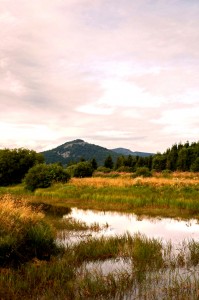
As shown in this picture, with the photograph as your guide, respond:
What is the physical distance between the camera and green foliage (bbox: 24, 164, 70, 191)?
43062 millimetres

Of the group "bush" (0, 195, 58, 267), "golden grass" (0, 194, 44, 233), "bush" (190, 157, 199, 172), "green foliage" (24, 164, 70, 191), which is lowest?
"bush" (0, 195, 58, 267)

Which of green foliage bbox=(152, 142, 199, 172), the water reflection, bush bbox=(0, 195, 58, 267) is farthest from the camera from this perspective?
green foliage bbox=(152, 142, 199, 172)

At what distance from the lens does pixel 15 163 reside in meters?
60.2

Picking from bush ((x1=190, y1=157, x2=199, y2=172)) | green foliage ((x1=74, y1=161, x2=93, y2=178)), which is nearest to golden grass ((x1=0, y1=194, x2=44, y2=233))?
green foliage ((x1=74, y1=161, x2=93, y2=178))

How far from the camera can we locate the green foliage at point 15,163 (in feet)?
197

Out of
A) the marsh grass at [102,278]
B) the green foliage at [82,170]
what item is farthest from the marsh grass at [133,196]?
the green foliage at [82,170]

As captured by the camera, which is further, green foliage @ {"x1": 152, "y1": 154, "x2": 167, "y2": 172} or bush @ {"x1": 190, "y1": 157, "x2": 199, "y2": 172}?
green foliage @ {"x1": 152, "y1": 154, "x2": 167, "y2": 172}

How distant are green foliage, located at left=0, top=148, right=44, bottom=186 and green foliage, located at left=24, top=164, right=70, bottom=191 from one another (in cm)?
1587

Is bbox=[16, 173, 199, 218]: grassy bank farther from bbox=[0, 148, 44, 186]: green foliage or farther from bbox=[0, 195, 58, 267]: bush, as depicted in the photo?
bbox=[0, 148, 44, 186]: green foliage

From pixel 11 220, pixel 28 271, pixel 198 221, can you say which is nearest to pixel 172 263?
pixel 28 271

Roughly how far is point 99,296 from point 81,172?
50513mm

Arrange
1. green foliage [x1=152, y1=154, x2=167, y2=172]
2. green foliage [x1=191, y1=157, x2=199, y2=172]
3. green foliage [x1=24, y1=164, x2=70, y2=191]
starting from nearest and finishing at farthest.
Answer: green foliage [x1=24, y1=164, x2=70, y2=191] → green foliage [x1=191, y1=157, x2=199, y2=172] → green foliage [x1=152, y1=154, x2=167, y2=172]

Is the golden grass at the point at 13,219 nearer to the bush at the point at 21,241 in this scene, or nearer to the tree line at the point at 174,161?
the bush at the point at 21,241

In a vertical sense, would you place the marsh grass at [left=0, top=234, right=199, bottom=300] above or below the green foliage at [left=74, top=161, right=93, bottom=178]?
below
